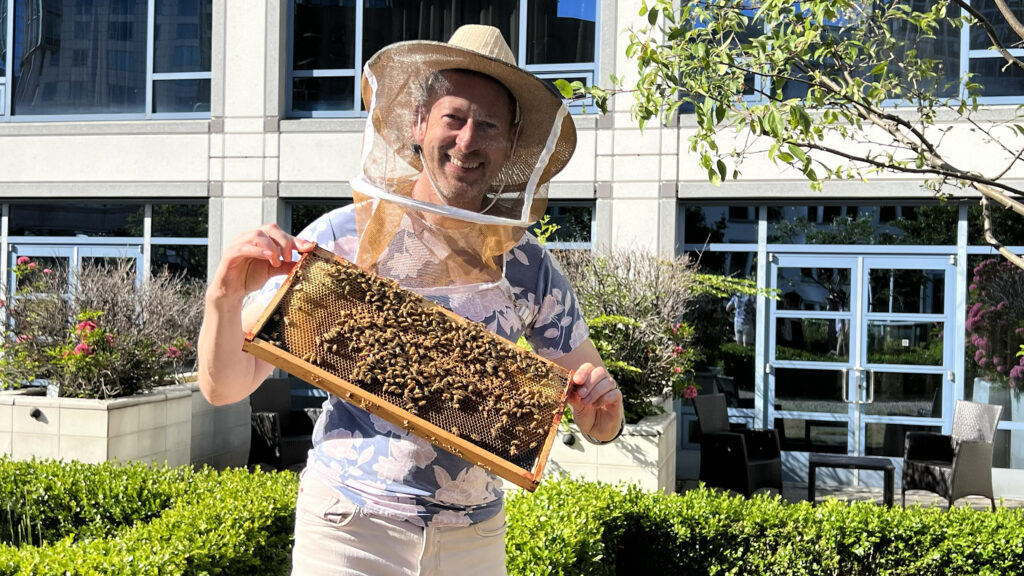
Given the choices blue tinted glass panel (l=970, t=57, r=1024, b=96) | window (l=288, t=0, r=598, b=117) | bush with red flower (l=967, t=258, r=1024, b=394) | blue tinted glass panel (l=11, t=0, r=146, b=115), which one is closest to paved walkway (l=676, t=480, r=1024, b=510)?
bush with red flower (l=967, t=258, r=1024, b=394)

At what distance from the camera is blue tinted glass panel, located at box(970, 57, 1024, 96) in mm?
10844

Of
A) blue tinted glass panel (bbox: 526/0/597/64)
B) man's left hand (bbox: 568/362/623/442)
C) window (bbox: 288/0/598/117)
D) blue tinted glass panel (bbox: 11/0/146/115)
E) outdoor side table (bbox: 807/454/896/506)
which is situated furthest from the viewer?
blue tinted glass panel (bbox: 11/0/146/115)

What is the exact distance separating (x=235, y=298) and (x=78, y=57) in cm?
1308

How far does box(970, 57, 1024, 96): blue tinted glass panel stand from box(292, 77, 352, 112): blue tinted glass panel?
780cm

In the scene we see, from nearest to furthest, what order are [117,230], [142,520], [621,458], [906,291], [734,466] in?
[142,520] < [621,458] < [734,466] < [906,291] < [117,230]

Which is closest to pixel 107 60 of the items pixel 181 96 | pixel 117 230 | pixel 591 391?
pixel 181 96

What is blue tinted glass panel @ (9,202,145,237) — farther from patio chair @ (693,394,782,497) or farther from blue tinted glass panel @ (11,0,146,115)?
patio chair @ (693,394,782,497)

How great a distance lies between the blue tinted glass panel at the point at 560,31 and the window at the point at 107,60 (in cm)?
445

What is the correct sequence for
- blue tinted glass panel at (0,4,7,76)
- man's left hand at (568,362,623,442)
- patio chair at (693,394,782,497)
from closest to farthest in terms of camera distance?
1. man's left hand at (568,362,623,442)
2. patio chair at (693,394,782,497)
3. blue tinted glass panel at (0,4,7,76)

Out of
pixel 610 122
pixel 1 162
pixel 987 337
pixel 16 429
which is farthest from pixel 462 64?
pixel 1 162

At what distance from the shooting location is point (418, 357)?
2.13 m

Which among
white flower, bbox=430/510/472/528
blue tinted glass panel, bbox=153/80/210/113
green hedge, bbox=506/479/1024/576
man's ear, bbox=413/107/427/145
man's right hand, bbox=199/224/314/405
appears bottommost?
green hedge, bbox=506/479/1024/576

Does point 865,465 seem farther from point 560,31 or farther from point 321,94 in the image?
point 321,94

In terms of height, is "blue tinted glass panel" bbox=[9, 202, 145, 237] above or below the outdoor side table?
above
